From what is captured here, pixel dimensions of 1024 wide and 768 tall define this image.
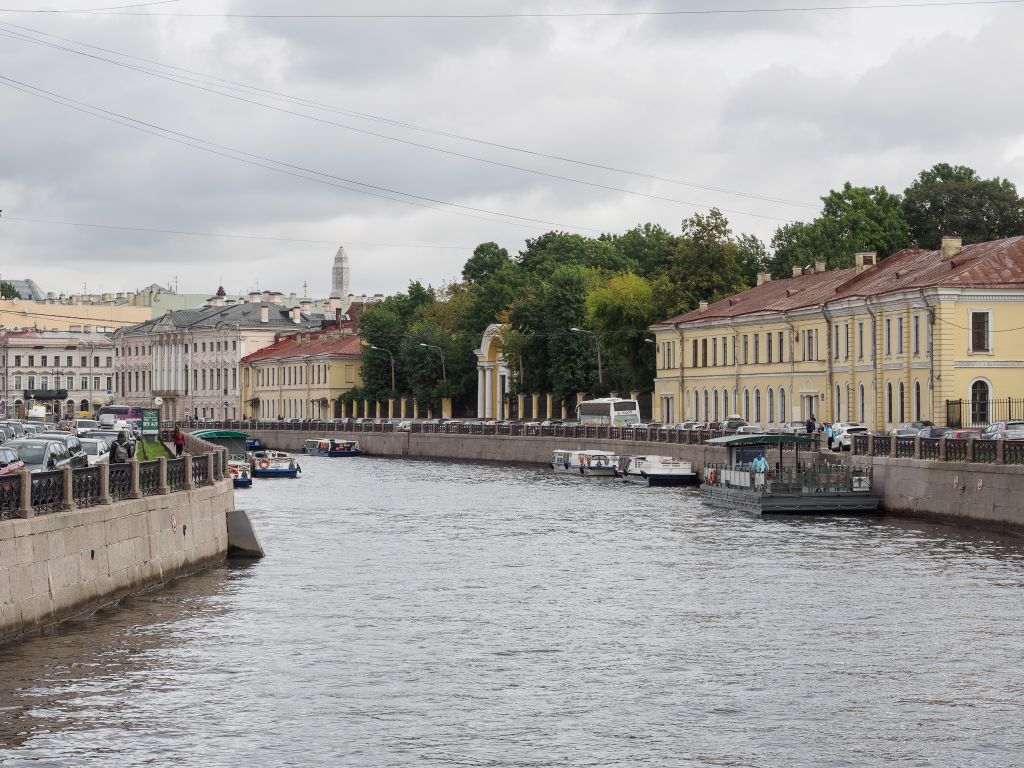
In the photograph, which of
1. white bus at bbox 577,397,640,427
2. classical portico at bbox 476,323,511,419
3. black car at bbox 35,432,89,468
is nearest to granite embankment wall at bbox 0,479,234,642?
black car at bbox 35,432,89,468

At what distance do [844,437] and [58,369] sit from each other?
13208 centimetres

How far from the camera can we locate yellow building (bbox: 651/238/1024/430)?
6128 centimetres

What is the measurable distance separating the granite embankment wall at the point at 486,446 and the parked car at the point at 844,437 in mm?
4290

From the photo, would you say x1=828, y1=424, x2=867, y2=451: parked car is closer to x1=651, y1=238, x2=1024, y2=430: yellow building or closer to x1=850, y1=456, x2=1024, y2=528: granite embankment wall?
x1=651, y1=238, x2=1024, y2=430: yellow building

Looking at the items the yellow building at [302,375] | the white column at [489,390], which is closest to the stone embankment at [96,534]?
the white column at [489,390]

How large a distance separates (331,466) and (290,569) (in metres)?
54.7

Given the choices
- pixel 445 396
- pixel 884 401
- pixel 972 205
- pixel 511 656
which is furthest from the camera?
pixel 445 396

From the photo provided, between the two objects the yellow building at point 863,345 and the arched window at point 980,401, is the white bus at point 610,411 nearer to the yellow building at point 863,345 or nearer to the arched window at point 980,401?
the yellow building at point 863,345

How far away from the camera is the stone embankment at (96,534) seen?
21562 millimetres

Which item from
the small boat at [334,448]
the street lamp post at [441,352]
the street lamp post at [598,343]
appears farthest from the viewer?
the street lamp post at [441,352]

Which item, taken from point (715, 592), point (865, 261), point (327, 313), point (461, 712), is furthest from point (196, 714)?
point (327, 313)

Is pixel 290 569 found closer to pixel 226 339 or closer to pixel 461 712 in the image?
pixel 461 712

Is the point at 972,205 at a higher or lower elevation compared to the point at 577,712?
higher

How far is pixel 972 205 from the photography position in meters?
97.9
